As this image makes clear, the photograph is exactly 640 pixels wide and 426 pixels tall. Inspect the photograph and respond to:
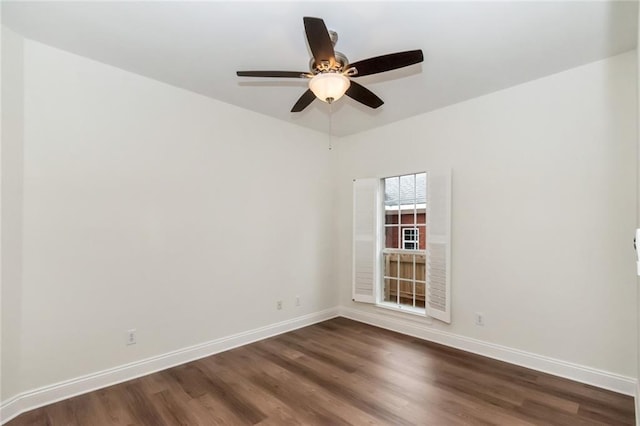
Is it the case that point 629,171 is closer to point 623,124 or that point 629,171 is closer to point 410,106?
point 623,124

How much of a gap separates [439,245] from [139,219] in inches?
128

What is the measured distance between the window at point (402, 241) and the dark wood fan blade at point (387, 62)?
6.26 feet

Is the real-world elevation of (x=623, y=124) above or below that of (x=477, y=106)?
below

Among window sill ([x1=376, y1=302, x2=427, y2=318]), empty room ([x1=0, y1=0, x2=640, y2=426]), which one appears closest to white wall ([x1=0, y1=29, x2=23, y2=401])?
empty room ([x1=0, y1=0, x2=640, y2=426])

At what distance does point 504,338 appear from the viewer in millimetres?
3191

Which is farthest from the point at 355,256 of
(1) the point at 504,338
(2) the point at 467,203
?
(1) the point at 504,338

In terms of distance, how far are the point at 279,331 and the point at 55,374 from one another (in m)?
2.24

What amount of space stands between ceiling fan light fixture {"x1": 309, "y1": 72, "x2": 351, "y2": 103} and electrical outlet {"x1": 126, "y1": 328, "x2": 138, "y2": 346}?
106 inches

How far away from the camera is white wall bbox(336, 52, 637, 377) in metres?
2.62

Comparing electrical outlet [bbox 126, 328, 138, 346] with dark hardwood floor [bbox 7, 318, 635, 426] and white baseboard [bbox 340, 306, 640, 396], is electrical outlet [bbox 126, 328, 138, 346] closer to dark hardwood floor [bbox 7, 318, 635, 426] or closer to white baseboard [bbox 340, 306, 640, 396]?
dark hardwood floor [bbox 7, 318, 635, 426]

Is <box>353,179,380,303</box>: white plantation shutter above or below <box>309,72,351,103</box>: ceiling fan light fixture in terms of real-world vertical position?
below

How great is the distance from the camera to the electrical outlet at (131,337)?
2.85 meters

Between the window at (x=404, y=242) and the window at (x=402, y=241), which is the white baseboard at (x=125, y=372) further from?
the window at (x=404, y=242)

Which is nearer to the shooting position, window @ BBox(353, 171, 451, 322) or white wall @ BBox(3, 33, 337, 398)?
white wall @ BBox(3, 33, 337, 398)
